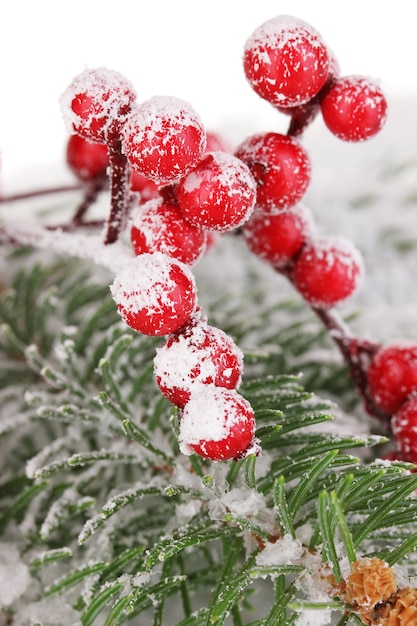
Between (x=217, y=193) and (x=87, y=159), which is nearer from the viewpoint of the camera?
(x=217, y=193)

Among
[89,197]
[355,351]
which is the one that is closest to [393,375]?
[355,351]

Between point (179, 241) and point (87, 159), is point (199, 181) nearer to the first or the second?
point (179, 241)

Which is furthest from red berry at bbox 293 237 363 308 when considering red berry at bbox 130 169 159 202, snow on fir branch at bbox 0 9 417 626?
red berry at bbox 130 169 159 202

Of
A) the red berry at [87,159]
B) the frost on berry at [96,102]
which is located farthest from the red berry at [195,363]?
the red berry at [87,159]

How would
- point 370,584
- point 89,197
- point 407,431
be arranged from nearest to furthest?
point 370,584 < point 407,431 < point 89,197

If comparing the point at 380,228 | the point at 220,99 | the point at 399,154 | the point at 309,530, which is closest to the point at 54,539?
the point at 309,530

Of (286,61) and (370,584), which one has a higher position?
(286,61)

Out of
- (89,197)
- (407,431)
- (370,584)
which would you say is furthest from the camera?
(89,197)
